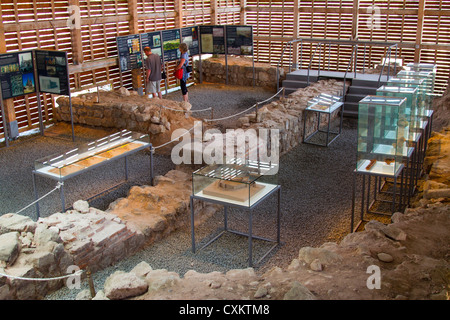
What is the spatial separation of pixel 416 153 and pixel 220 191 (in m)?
4.71

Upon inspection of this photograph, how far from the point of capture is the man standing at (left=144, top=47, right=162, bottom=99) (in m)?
15.9

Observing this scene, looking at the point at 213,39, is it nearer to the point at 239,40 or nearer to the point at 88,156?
the point at 239,40

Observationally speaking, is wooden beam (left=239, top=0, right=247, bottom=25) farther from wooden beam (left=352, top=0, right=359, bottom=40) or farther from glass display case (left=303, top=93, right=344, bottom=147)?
glass display case (left=303, top=93, right=344, bottom=147)

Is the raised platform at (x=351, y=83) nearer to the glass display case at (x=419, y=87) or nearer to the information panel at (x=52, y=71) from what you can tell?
the glass display case at (x=419, y=87)

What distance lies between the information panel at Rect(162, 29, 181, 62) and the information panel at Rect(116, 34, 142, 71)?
4.37ft

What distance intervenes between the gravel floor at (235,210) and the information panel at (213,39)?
Result: 745 centimetres

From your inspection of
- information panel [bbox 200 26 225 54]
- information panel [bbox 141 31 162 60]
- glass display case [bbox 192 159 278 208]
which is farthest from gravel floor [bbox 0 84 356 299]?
information panel [bbox 200 26 225 54]

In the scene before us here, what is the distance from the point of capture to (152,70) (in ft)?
52.6

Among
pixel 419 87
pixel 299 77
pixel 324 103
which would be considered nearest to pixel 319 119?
pixel 324 103

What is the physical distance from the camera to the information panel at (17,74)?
1318cm

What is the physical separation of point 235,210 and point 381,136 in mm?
3238

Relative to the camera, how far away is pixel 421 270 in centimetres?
608
